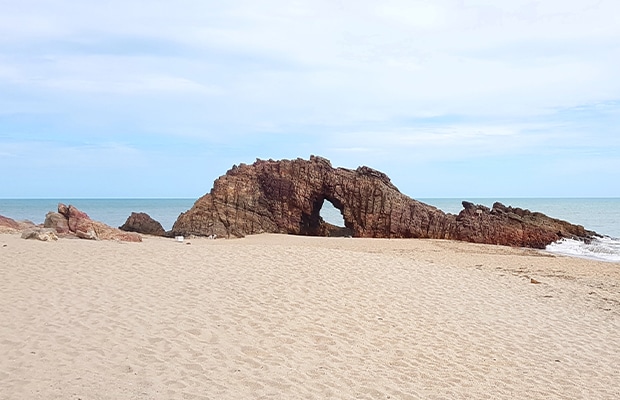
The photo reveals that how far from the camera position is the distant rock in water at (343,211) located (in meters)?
28.9

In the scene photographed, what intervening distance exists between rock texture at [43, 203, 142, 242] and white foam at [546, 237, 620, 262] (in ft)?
66.2

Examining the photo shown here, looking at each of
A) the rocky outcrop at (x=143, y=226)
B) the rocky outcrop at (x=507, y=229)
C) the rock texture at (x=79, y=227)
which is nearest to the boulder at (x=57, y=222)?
the rock texture at (x=79, y=227)

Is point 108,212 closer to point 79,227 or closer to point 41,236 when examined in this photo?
point 79,227

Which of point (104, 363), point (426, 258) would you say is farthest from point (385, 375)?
point (426, 258)

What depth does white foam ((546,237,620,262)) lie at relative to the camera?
25.0 m

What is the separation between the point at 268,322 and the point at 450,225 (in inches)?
853

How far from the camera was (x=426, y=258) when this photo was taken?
20.7 m

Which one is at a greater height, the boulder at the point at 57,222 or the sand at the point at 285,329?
the boulder at the point at 57,222

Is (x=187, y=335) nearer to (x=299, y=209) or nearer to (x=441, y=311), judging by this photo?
(x=441, y=311)

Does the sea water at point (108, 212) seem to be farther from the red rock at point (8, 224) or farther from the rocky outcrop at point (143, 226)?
the red rock at point (8, 224)

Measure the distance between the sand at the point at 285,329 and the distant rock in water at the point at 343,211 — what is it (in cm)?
1268

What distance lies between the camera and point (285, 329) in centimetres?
903

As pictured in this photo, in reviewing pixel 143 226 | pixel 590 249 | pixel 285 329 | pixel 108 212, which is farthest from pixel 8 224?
pixel 108 212

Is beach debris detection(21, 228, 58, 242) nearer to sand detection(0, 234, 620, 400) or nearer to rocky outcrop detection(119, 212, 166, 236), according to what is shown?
sand detection(0, 234, 620, 400)
